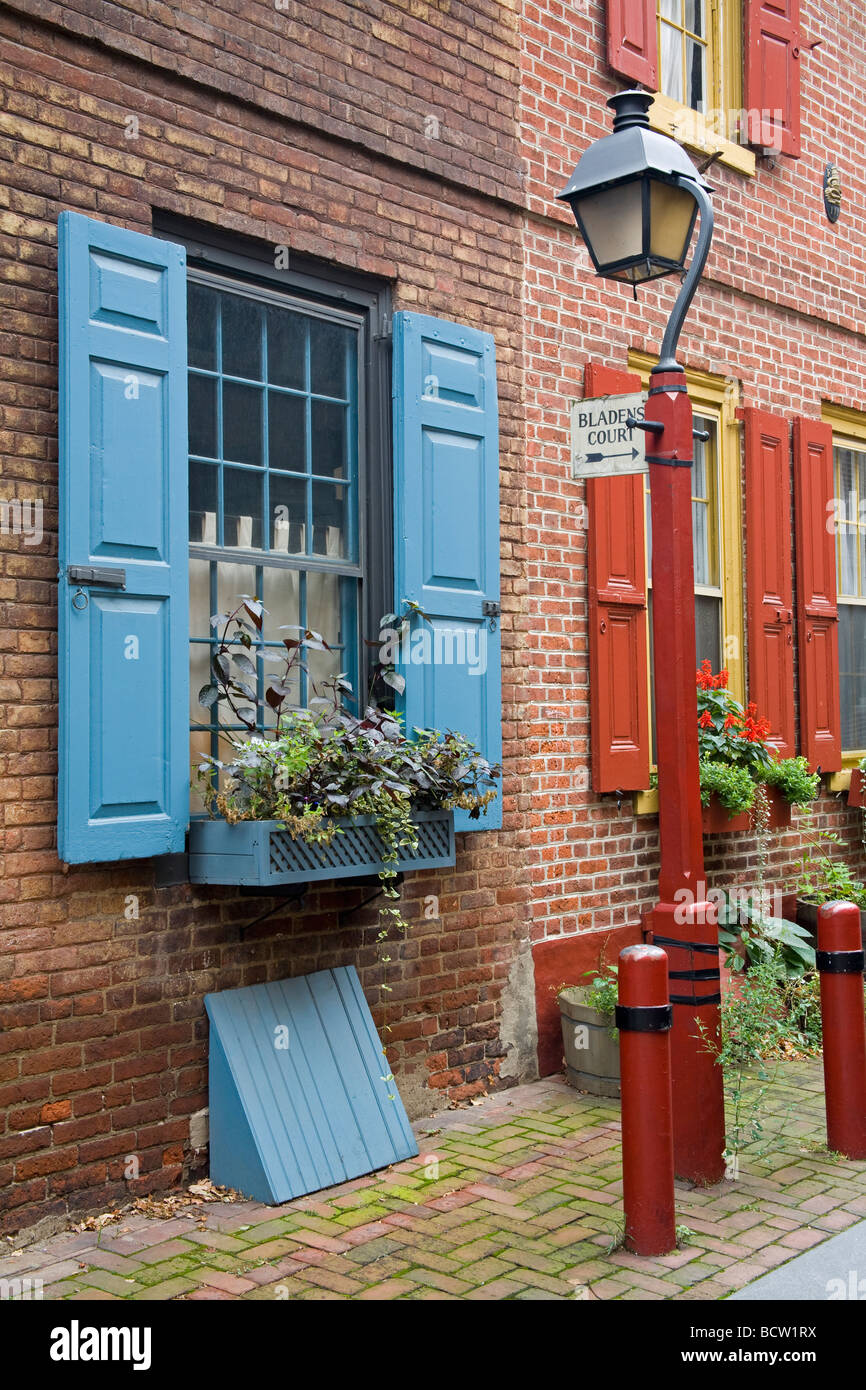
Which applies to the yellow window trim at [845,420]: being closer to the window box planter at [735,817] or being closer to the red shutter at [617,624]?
the red shutter at [617,624]

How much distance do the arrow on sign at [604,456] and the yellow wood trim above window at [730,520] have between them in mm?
3094

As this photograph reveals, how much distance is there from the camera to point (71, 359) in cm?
425

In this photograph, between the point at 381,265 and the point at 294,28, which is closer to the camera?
the point at 294,28

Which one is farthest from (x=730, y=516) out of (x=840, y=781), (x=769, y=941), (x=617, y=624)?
(x=769, y=941)

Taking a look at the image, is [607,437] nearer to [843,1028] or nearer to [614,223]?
[614,223]

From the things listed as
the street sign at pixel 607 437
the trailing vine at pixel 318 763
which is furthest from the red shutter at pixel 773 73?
the trailing vine at pixel 318 763

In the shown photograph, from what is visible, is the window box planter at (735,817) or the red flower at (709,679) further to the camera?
the red flower at (709,679)

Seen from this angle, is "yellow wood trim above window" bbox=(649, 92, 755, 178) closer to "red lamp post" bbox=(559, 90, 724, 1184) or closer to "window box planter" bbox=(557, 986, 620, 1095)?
"red lamp post" bbox=(559, 90, 724, 1184)

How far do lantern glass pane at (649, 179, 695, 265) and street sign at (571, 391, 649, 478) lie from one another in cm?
49

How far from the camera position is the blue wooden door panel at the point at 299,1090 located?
4.56m

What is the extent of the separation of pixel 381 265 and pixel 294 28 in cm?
95
